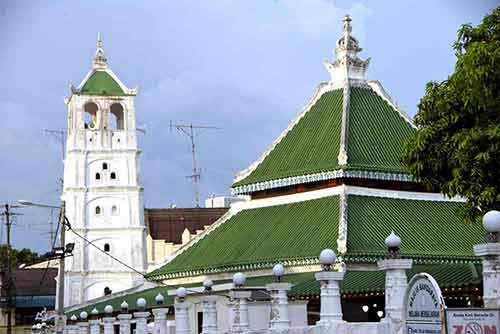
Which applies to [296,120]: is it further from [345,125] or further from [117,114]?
[117,114]

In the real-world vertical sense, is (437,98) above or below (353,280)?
above

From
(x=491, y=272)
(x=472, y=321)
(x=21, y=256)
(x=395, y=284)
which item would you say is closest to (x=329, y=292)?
(x=395, y=284)

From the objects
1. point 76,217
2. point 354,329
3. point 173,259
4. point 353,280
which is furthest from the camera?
point 76,217

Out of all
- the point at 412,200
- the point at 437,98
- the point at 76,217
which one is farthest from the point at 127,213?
the point at 437,98

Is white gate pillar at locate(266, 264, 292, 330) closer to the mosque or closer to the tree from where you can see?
the tree

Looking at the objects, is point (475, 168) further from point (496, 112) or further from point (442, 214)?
point (442, 214)

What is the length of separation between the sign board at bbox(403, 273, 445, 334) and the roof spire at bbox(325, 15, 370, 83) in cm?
2594

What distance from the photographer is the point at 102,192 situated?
69188mm

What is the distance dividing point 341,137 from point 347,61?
12.1 ft

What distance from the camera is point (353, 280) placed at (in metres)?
32.0

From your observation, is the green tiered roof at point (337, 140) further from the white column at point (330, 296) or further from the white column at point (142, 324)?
the white column at point (330, 296)

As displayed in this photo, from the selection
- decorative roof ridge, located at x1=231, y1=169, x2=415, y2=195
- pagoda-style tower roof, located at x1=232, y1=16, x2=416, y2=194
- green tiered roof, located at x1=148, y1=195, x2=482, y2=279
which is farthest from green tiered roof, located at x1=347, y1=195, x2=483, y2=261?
pagoda-style tower roof, located at x1=232, y1=16, x2=416, y2=194

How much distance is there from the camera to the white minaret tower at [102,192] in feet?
224

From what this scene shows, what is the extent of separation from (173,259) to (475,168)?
2274 centimetres
